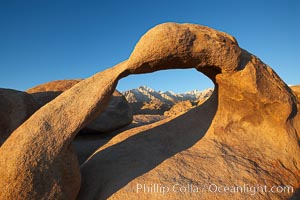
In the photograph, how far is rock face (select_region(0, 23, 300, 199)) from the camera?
2.29 metres

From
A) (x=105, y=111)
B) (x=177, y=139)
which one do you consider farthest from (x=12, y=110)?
(x=177, y=139)

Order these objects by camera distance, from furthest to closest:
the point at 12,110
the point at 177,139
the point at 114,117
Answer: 1. the point at 114,117
2. the point at 12,110
3. the point at 177,139

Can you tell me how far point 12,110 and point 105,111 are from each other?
1486 mm

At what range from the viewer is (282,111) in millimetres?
3045

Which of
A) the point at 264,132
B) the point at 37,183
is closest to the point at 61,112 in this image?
the point at 37,183

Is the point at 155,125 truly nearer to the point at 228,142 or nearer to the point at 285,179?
the point at 228,142

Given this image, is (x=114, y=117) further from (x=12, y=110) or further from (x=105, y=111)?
(x=12, y=110)

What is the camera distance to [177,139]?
320 cm

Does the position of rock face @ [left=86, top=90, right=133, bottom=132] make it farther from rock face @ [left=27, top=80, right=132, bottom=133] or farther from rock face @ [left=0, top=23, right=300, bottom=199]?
rock face @ [left=0, top=23, right=300, bottom=199]

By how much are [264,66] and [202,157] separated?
4.41ft

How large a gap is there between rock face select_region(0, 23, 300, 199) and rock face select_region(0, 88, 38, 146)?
3.72ft

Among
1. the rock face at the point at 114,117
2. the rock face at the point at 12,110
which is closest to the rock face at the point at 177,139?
the rock face at the point at 114,117

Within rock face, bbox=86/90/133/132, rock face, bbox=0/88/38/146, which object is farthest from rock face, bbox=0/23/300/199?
rock face, bbox=0/88/38/146

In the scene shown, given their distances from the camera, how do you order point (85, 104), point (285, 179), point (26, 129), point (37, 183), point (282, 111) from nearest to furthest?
point (37, 183) → point (26, 129) → point (85, 104) → point (285, 179) → point (282, 111)
